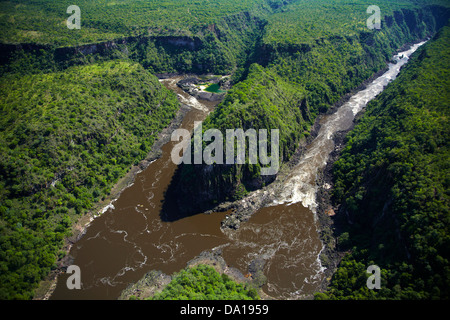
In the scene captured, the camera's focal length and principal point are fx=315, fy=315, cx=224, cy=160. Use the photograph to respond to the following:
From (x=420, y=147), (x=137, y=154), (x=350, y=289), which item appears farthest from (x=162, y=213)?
(x=420, y=147)

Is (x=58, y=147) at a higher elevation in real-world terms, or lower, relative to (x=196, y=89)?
lower

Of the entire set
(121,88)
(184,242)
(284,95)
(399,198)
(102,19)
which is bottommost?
(184,242)

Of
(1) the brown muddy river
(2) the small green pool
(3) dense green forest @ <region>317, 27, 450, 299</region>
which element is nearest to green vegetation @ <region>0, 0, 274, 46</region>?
(2) the small green pool

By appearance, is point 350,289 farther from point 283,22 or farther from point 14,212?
point 283,22

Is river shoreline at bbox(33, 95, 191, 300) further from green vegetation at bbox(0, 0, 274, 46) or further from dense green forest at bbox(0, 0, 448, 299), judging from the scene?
green vegetation at bbox(0, 0, 274, 46)

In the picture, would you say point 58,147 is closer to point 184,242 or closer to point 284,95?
point 184,242

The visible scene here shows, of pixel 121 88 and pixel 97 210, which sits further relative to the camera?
pixel 121 88

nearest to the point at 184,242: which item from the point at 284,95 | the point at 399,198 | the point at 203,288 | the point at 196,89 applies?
the point at 203,288
